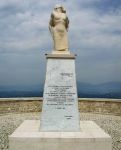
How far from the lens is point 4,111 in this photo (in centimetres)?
1762

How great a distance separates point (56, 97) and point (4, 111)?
9.21 metres

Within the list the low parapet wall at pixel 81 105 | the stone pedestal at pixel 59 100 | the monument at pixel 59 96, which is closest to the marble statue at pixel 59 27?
the monument at pixel 59 96

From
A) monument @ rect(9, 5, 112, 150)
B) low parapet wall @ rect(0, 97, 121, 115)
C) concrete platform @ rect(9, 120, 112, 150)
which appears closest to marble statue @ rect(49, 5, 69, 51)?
monument @ rect(9, 5, 112, 150)

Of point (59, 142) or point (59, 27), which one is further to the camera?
point (59, 27)

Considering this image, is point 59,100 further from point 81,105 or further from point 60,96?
point 81,105

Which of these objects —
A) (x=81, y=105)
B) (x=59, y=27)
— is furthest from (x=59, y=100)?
(x=81, y=105)

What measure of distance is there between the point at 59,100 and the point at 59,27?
2008 mm

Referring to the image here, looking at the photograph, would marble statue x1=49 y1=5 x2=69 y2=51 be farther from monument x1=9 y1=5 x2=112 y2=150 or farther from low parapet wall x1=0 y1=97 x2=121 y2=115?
low parapet wall x1=0 y1=97 x2=121 y2=115

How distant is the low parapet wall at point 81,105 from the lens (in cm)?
1755

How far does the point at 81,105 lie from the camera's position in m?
18.2

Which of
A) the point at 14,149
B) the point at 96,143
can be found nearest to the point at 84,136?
the point at 96,143

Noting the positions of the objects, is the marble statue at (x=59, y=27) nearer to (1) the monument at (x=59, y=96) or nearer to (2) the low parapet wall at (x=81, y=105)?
(1) the monument at (x=59, y=96)

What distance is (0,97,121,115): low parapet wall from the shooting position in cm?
1755

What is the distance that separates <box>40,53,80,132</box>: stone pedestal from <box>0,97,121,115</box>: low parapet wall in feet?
28.8
